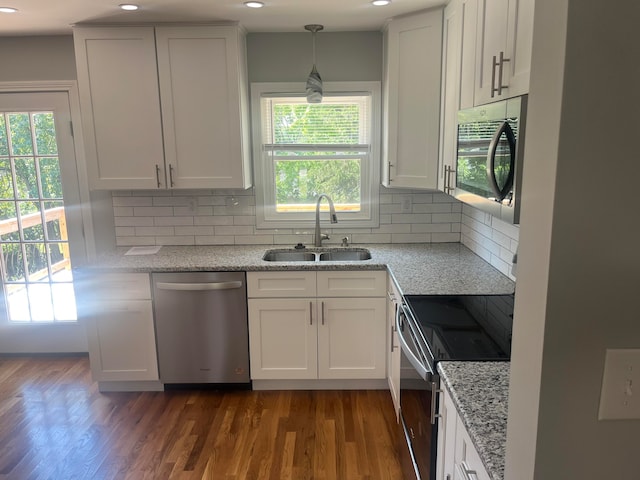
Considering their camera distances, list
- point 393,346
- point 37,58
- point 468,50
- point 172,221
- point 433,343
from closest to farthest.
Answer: point 433,343 < point 468,50 < point 393,346 < point 37,58 < point 172,221

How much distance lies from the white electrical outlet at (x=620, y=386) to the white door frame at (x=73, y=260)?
3479 mm

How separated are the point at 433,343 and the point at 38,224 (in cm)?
314

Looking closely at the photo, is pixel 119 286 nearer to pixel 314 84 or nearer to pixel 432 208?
pixel 314 84

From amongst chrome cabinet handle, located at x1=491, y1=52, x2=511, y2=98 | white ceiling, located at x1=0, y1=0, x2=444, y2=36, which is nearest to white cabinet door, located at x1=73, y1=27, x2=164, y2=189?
white ceiling, located at x1=0, y1=0, x2=444, y2=36

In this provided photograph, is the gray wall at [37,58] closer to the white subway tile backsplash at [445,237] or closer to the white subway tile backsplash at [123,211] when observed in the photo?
the white subway tile backsplash at [123,211]

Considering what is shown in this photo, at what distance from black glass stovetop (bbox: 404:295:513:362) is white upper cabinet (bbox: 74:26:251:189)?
1.59m

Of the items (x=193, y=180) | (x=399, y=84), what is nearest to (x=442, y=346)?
(x=399, y=84)

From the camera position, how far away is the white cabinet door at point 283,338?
2943 mm

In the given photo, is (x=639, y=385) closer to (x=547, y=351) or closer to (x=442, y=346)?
(x=547, y=351)

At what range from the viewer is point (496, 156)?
5.14ft

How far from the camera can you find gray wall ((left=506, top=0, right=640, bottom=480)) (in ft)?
2.08

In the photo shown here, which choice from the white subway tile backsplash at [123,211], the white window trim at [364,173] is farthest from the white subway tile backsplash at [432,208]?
the white subway tile backsplash at [123,211]

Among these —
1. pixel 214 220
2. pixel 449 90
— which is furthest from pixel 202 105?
pixel 449 90

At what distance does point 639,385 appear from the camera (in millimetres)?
723
